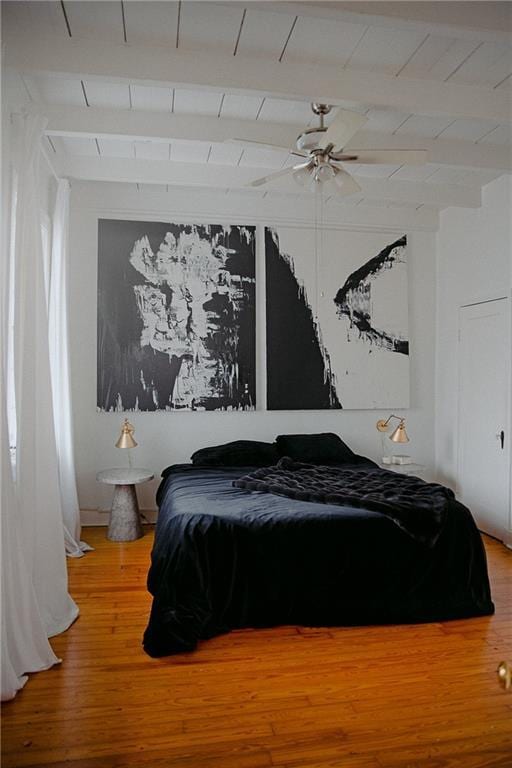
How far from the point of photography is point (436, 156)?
3750 millimetres

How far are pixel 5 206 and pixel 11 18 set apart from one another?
2.61ft

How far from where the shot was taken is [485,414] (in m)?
4.79

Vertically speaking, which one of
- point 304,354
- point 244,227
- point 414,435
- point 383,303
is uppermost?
point 244,227

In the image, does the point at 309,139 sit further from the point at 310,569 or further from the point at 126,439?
the point at 126,439

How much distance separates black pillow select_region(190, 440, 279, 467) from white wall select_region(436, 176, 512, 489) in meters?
1.70

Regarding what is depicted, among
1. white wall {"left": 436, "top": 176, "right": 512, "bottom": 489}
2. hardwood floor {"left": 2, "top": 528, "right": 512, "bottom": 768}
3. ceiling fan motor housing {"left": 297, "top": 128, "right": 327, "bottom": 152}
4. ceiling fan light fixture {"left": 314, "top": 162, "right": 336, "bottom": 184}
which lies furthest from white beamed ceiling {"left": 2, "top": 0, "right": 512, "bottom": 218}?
hardwood floor {"left": 2, "top": 528, "right": 512, "bottom": 768}

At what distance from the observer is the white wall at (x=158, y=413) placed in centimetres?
496

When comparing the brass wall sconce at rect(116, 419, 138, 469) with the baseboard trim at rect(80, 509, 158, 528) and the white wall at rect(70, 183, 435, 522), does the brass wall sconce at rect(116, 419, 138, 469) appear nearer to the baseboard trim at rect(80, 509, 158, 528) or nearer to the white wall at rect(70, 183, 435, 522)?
the white wall at rect(70, 183, 435, 522)

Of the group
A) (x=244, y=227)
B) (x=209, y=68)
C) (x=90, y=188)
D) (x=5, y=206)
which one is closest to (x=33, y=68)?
(x=5, y=206)

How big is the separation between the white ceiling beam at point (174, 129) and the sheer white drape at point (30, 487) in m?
0.48

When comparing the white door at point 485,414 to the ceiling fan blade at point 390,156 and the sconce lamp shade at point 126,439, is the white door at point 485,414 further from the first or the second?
the sconce lamp shade at point 126,439

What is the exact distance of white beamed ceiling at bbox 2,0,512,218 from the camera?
2512 millimetres

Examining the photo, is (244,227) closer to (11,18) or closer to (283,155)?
Result: (283,155)

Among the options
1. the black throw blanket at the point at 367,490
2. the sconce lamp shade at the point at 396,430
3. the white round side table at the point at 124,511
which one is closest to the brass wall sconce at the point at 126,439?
the white round side table at the point at 124,511
